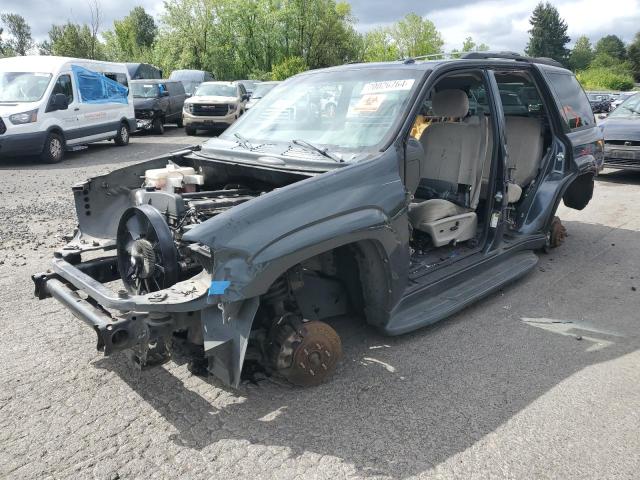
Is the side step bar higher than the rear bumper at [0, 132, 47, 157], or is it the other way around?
the rear bumper at [0, 132, 47, 157]

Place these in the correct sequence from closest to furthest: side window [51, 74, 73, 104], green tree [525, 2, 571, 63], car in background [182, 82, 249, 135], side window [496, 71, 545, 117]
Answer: side window [496, 71, 545, 117] < side window [51, 74, 73, 104] < car in background [182, 82, 249, 135] < green tree [525, 2, 571, 63]

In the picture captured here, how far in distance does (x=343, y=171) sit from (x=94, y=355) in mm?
2109

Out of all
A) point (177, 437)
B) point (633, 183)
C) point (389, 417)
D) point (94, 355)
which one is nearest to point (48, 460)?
point (177, 437)

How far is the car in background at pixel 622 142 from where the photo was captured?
9961mm

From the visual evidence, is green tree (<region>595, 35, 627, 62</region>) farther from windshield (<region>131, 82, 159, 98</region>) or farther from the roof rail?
the roof rail

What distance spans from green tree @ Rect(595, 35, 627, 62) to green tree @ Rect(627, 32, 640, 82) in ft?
27.6

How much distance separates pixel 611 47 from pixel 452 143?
409ft

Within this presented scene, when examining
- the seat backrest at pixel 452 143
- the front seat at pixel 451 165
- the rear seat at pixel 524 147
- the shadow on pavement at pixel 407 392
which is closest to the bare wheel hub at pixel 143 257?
the shadow on pavement at pixel 407 392

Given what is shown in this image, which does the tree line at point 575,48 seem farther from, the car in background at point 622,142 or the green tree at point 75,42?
the car in background at point 622,142

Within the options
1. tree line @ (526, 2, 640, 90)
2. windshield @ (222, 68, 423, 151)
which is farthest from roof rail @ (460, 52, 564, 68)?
tree line @ (526, 2, 640, 90)

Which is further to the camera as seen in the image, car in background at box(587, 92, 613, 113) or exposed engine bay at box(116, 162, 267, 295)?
car in background at box(587, 92, 613, 113)

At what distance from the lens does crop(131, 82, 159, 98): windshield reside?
1933cm

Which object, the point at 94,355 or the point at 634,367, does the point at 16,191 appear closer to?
the point at 94,355

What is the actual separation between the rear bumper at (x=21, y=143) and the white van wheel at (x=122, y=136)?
3.37m
